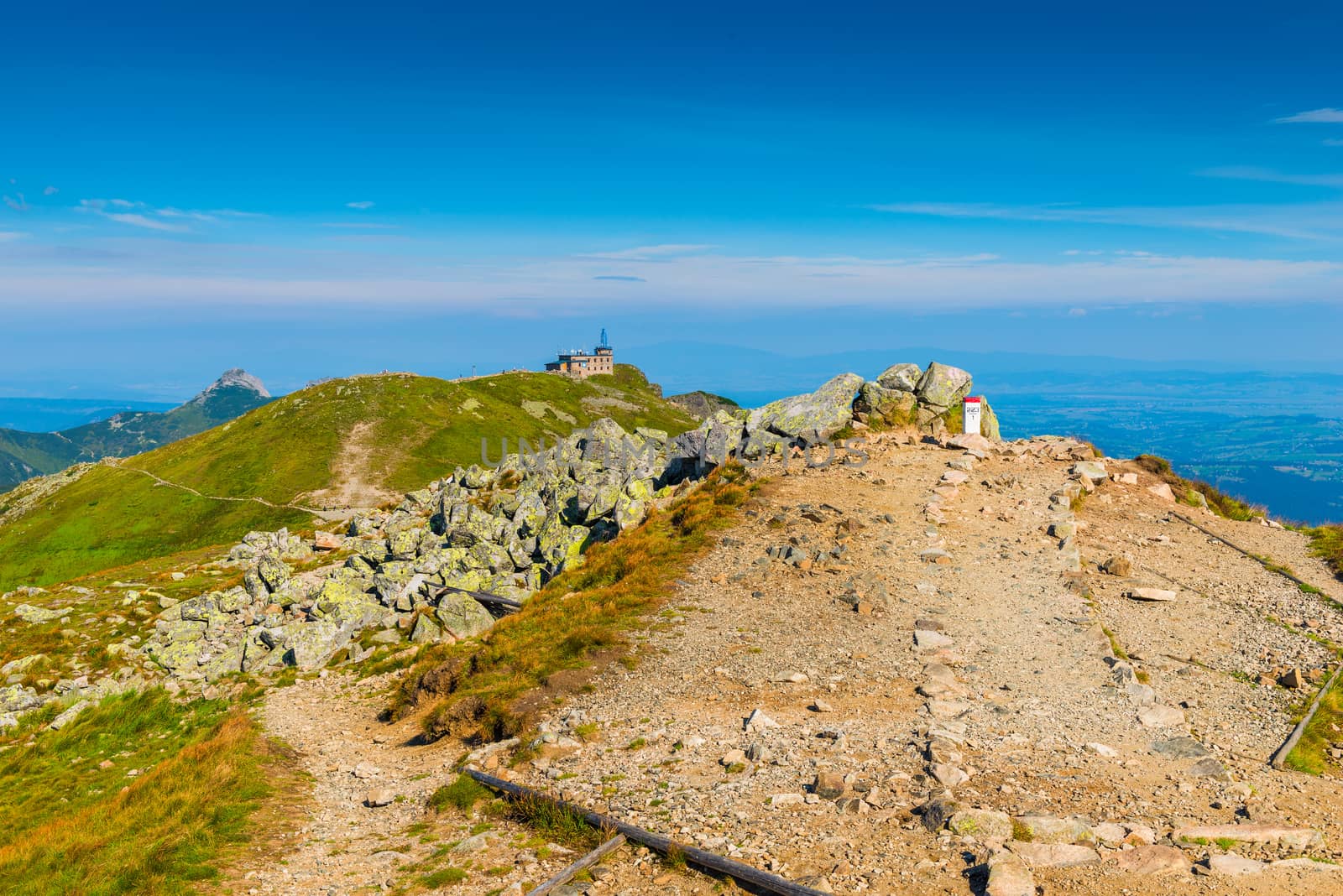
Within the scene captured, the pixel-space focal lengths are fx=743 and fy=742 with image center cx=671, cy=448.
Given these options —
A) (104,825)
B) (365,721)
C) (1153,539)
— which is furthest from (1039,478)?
(104,825)

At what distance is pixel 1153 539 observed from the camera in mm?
28297

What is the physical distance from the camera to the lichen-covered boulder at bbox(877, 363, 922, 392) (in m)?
40.8

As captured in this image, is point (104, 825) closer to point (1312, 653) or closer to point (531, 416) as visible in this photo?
point (1312, 653)

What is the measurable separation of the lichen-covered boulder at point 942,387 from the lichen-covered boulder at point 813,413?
3.43 metres

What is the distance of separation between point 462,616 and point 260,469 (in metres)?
90.1

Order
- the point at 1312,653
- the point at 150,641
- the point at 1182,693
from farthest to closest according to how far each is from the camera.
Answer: the point at 150,641 < the point at 1312,653 < the point at 1182,693

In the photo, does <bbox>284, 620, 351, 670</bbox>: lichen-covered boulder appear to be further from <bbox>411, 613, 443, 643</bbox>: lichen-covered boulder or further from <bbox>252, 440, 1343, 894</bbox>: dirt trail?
<bbox>411, 613, 443, 643</bbox>: lichen-covered boulder

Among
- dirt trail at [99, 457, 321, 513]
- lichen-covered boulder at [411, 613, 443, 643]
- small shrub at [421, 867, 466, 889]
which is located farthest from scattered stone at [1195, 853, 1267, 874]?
dirt trail at [99, 457, 321, 513]

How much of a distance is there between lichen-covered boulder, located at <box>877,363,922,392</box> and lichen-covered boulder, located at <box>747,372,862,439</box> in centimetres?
136

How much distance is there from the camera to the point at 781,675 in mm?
18656

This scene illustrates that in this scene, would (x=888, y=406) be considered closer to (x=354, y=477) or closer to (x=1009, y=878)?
(x=1009, y=878)

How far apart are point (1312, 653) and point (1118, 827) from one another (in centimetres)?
1253

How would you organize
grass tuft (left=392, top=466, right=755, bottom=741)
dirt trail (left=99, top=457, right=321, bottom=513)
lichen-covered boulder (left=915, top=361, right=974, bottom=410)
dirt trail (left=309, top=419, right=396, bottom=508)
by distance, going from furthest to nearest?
dirt trail (left=309, top=419, right=396, bottom=508)
dirt trail (left=99, top=457, right=321, bottom=513)
lichen-covered boulder (left=915, top=361, right=974, bottom=410)
grass tuft (left=392, top=466, right=755, bottom=741)

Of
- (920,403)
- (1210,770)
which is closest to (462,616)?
(1210,770)
